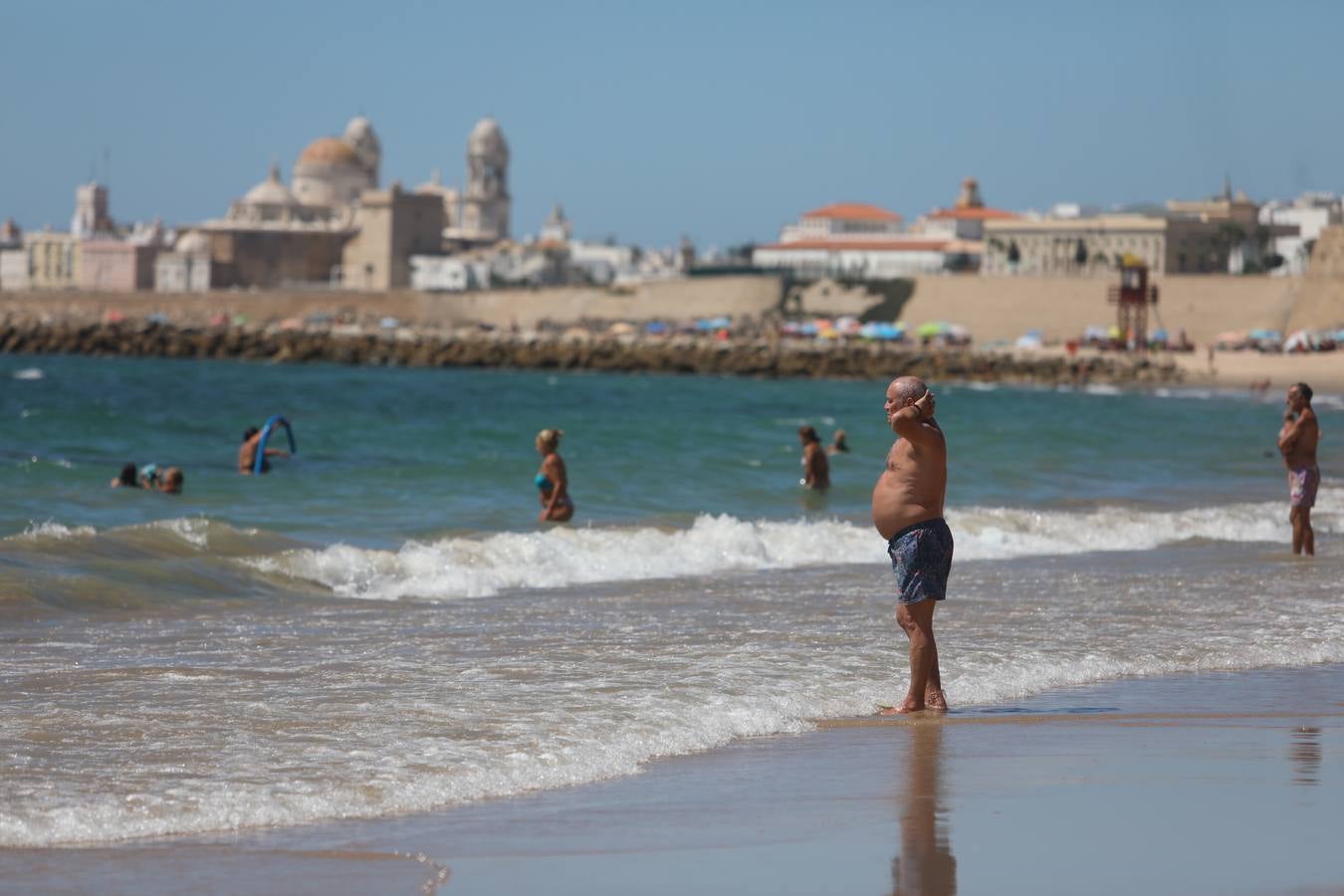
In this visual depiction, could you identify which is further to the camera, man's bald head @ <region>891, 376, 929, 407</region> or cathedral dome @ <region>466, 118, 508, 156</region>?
cathedral dome @ <region>466, 118, 508, 156</region>

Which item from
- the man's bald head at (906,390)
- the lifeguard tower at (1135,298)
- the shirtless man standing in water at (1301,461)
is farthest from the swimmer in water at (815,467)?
the lifeguard tower at (1135,298)

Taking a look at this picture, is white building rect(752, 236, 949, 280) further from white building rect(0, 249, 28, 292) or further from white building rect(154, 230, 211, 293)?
white building rect(0, 249, 28, 292)

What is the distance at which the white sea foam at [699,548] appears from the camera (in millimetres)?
11742

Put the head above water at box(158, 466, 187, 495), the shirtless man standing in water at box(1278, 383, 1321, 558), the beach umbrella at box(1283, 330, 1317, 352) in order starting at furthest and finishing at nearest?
the beach umbrella at box(1283, 330, 1317, 352)
the head above water at box(158, 466, 187, 495)
the shirtless man standing in water at box(1278, 383, 1321, 558)

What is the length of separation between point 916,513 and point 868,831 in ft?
6.13

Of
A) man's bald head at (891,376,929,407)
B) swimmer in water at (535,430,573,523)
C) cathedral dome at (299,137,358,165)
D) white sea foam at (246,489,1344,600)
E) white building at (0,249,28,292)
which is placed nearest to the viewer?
man's bald head at (891,376,929,407)

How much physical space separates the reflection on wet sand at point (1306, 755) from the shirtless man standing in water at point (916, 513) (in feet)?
4.08

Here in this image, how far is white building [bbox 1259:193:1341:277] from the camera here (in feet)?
309

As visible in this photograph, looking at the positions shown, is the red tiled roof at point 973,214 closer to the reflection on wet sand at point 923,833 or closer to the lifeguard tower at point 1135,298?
the lifeguard tower at point 1135,298

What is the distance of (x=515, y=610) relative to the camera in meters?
10.3

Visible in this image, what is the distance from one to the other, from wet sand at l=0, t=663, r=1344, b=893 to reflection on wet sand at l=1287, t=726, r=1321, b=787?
0.01 metres

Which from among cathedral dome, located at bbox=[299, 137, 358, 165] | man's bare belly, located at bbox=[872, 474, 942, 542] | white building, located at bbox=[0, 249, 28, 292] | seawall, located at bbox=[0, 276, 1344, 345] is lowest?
man's bare belly, located at bbox=[872, 474, 942, 542]

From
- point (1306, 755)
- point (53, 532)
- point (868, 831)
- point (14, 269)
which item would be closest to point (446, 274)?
point (14, 269)

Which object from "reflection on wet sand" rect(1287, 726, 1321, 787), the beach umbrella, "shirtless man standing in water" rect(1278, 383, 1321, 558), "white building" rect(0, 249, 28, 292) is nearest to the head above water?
"shirtless man standing in water" rect(1278, 383, 1321, 558)
